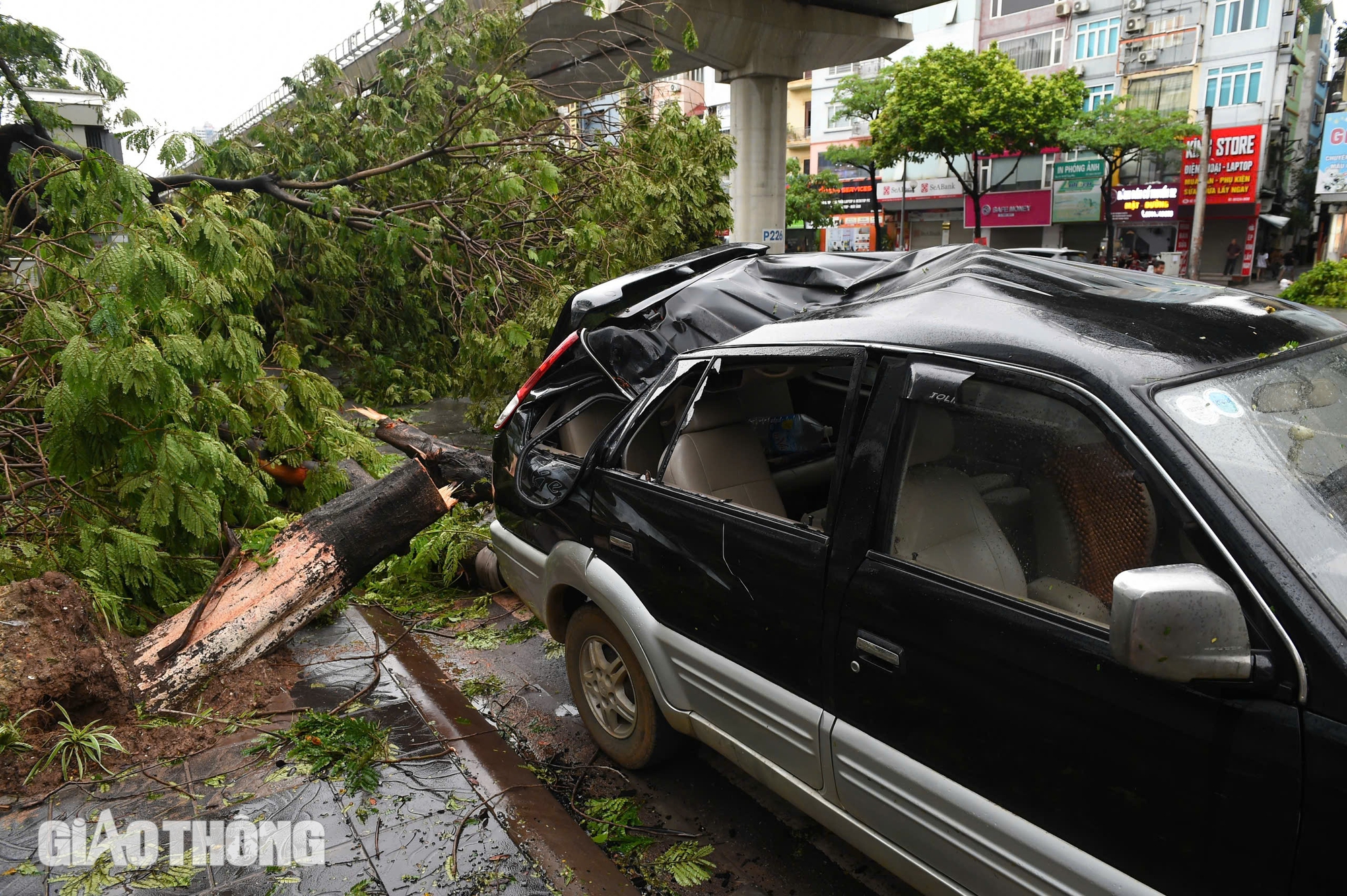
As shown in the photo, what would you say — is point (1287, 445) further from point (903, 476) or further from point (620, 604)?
point (620, 604)

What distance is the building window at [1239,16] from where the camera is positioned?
29.8 metres

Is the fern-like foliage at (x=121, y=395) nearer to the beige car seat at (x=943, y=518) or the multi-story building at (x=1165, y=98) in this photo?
the beige car seat at (x=943, y=518)

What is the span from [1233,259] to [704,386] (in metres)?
35.9

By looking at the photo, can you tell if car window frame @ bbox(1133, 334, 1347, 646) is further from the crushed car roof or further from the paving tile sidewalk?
the paving tile sidewalk

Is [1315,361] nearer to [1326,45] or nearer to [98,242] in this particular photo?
[98,242]

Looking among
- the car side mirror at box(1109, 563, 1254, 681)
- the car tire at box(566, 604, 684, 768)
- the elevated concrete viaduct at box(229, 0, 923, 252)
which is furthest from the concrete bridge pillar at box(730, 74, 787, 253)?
the car side mirror at box(1109, 563, 1254, 681)

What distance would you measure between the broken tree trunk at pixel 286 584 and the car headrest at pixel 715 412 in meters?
2.13

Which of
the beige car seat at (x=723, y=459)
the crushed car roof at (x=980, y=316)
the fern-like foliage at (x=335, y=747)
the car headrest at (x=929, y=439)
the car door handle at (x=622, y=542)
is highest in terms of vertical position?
the crushed car roof at (x=980, y=316)

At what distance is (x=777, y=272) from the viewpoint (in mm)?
4473

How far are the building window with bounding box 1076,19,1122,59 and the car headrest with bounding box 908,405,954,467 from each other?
38409mm

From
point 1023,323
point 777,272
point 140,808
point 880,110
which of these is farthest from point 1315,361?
point 880,110

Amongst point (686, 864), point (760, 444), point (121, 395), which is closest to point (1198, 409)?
point (760, 444)

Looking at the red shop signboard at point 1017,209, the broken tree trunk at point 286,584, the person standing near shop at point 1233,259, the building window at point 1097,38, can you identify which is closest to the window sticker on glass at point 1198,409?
the broken tree trunk at point 286,584

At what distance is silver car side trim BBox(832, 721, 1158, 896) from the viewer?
182 cm
